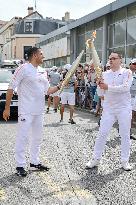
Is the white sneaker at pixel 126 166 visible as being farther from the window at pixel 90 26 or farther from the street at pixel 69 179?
the window at pixel 90 26

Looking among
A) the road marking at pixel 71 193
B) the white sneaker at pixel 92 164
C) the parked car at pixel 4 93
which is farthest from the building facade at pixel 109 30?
the road marking at pixel 71 193

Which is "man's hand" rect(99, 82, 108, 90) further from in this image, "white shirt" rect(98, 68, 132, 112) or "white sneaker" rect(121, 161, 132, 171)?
"white sneaker" rect(121, 161, 132, 171)

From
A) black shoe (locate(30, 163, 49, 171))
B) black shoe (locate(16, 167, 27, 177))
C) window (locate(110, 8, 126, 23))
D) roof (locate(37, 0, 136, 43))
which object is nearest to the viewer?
black shoe (locate(16, 167, 27, 177))

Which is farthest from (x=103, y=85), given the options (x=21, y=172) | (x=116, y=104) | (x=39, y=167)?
(x=21, y=172)

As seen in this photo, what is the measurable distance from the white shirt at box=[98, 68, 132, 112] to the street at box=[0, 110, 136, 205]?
1038 millimetres

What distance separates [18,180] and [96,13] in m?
19.2

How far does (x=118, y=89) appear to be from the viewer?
740 centimetres

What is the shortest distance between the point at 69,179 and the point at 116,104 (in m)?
1.46

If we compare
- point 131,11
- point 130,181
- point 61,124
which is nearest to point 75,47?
point 131,11

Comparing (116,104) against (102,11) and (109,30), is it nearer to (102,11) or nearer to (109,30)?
(102,11)

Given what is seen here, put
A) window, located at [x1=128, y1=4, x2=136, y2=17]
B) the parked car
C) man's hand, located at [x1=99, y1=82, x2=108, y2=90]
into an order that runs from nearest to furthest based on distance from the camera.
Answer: man's hand, located at [x1=99, y1=82, x2=108, y2=90] < the parked car < window, located at [x1=128, y1=4, x2=136, y2=17]

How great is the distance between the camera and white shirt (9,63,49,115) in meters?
7.13

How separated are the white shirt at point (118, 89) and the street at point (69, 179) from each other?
104cm

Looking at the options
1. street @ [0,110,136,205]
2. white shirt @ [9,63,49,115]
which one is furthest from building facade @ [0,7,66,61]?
white shirt @ [9,63,49,115]
